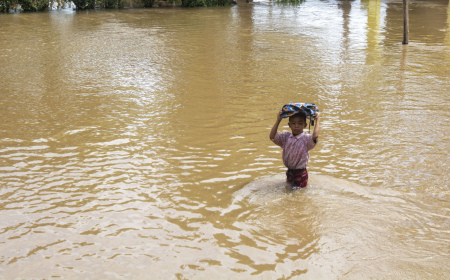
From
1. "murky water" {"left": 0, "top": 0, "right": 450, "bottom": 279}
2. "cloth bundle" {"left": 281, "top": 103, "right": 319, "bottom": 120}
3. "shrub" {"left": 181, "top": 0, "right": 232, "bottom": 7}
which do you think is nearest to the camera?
"murky water" {"left": 0, "top": 0, "right": 450, "bottom": 279}

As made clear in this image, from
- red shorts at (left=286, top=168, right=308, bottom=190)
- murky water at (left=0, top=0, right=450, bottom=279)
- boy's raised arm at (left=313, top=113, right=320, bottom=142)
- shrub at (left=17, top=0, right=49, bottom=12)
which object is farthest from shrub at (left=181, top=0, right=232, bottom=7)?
boy's raised arm at (left=313, top=113, right=320, bottom=142)

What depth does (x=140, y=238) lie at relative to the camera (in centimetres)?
389

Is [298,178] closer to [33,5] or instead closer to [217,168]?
[217,168]

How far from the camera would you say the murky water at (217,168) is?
3.60m

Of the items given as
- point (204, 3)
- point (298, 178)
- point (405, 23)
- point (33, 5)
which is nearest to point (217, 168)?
point (298, 178)

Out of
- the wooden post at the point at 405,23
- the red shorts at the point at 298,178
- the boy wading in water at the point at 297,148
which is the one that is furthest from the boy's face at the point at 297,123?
the wooden post at the point at 405,23

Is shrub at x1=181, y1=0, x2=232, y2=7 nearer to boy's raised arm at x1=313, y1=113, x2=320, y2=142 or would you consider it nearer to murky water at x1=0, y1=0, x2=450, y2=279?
murky water at x1=0, y1=0, x2=450, y2=279

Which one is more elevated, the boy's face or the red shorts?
the boy's face

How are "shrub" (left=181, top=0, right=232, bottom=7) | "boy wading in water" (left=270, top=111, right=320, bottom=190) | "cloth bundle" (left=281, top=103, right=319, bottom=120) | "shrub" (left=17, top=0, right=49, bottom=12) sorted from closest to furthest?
"cloth bundle" (left=281, top=103, right=319, bottom=120) → "boy wading in water" (left=270, top=111, right=320, bottom=190) → "shrub" (left=17, top=0, right=49, bottom=12) → "shrub" (left=181, top=0, right=232, bottom=7)

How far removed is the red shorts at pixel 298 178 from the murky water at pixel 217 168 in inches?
5.7

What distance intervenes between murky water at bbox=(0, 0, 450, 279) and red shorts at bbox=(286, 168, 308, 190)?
0.14 m

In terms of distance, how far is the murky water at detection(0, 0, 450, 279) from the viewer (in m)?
3.60

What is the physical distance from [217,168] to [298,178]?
42.9 inches

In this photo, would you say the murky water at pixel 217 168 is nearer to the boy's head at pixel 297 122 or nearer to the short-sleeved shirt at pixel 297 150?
the short-sleeved shirt at pixel 297 150
